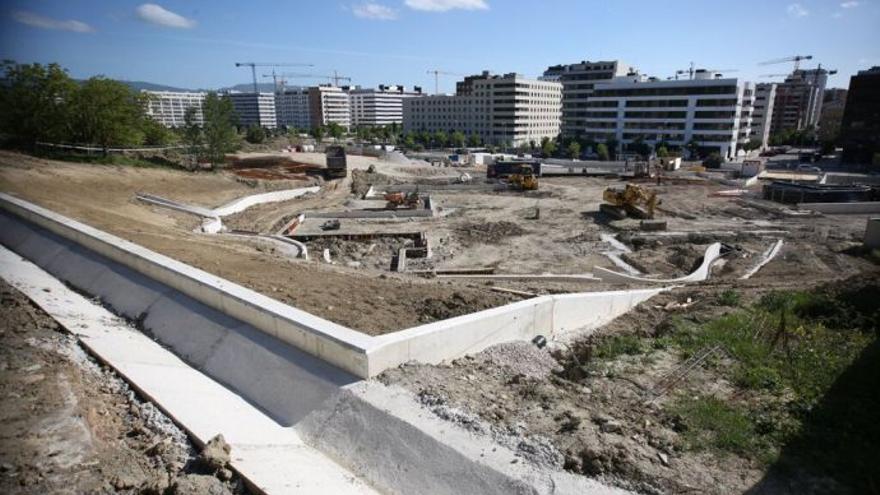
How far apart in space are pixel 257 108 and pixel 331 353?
204 m

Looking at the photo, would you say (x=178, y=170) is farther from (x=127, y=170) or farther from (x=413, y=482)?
(x=413, y=482)

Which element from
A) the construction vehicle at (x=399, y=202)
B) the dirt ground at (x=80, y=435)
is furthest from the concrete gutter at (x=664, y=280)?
the construction vehicle at (x=399, y=202)

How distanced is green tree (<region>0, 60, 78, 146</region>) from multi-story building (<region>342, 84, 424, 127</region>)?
476ft

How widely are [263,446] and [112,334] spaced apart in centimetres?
411

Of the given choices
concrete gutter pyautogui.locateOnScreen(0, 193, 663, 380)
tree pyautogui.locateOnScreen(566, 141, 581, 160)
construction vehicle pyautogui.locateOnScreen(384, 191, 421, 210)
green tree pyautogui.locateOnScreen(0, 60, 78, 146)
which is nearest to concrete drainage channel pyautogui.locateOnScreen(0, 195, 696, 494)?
concrete gutter pyautogui.locateOnScreen(0, 193, 663, 380)

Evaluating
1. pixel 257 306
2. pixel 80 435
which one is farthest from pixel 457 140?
pixel 80 435

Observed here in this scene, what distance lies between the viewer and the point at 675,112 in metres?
78.8

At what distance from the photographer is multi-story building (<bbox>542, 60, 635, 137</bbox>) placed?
351 feet

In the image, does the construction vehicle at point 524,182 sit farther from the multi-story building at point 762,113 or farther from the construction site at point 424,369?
the multi-story building at point 762,113

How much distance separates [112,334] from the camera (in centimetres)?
777

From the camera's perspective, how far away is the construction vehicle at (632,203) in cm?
2838

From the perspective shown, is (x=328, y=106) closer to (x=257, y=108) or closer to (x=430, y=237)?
(x=257, y=108)

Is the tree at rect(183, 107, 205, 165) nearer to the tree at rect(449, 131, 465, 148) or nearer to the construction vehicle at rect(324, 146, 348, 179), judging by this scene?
the construction vehicle at rect(324, 146, 348, 179)

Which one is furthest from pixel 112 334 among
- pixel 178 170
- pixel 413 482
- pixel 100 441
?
pixel 178 170
